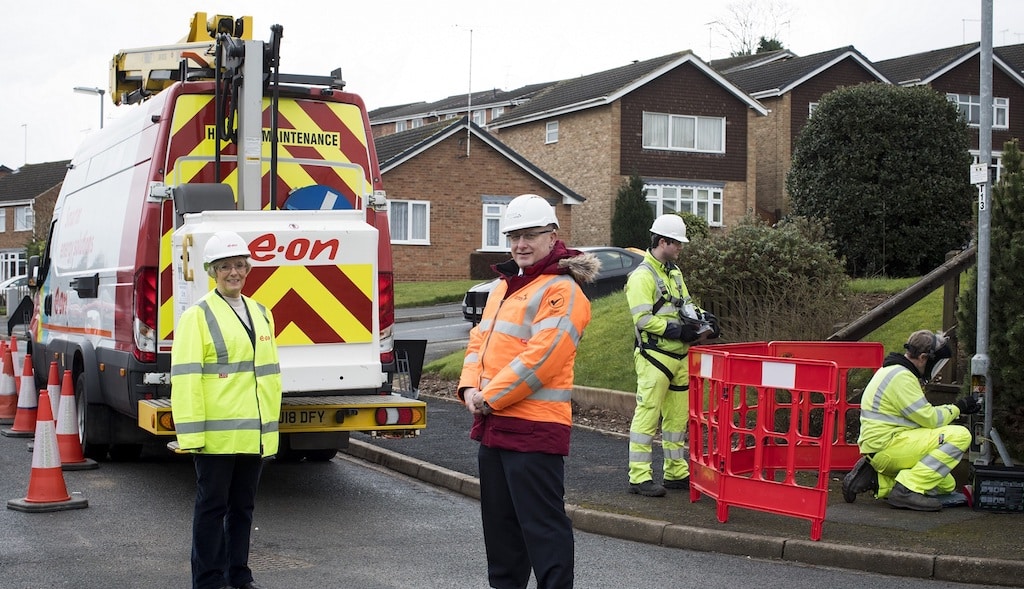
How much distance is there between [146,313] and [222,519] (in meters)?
3.06

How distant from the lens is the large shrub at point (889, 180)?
673 inches

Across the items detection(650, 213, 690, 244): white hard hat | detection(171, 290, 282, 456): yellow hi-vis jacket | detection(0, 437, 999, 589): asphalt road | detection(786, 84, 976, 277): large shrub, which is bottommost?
detection(0, 437, 999, 589): asphalt road

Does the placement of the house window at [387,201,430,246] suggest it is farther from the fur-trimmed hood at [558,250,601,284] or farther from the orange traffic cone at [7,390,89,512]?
the fur-trimmed hood at [558,250,601,284]

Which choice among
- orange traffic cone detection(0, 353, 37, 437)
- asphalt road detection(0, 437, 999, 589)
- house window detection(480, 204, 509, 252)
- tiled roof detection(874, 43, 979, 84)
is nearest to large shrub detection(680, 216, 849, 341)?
asphalt road detection(0, 437, 999, 589)

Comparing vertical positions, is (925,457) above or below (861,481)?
above

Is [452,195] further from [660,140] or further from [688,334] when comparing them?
[688,334]

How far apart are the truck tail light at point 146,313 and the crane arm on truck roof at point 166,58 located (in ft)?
7.37

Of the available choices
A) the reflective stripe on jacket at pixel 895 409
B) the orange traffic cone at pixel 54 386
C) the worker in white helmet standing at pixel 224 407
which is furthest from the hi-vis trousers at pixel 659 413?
the orange traffic cone at pixel 54 386

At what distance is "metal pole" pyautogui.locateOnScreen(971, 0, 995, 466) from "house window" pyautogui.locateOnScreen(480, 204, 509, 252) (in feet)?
97.7

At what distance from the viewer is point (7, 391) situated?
14148 mm

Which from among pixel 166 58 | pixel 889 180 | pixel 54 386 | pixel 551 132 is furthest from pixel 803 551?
pixel 551 132

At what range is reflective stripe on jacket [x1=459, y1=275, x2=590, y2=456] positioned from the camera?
4.97 meters

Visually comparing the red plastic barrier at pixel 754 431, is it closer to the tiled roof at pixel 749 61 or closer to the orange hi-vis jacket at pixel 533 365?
the orange hi-vis jacket at pixel 533 365

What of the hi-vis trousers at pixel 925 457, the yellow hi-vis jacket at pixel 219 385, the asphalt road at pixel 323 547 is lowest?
Result: the asphalt road at pixel 323 547
